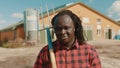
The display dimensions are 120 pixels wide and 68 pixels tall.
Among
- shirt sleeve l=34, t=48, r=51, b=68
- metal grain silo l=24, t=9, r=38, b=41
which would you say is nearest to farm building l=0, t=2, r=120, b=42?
metal grain silo l=24, t=9, r=38, b=41

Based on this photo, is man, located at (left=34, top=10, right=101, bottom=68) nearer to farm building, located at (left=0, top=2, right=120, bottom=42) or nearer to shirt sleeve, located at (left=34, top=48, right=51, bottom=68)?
shirt sleeve, located at (left=34, top=48, right=51, bottom=68)

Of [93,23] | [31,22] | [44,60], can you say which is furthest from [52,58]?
[93,23]

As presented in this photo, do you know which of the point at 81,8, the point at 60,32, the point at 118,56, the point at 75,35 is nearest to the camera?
the point at 60,32

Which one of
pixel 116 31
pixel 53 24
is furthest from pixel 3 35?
pixel 53 24

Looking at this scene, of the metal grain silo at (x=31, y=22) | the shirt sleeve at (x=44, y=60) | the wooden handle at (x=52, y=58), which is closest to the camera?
the wooden handle at (x=52, y=58)

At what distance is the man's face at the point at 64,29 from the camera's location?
96.8 inches

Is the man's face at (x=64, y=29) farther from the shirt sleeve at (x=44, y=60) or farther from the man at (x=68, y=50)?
the shirt sleeve at (x=44, y=60)

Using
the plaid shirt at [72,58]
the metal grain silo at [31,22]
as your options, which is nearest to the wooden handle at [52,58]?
the plaid shirt at [72,58]

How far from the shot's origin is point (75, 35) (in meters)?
2.64

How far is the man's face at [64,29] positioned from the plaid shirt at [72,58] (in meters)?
0.09

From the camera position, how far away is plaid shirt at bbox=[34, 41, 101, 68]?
2.51m

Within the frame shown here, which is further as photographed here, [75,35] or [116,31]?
[116,31]

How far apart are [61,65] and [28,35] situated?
77.0ft

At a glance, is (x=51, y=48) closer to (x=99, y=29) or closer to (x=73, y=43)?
(x=73, y=43)
